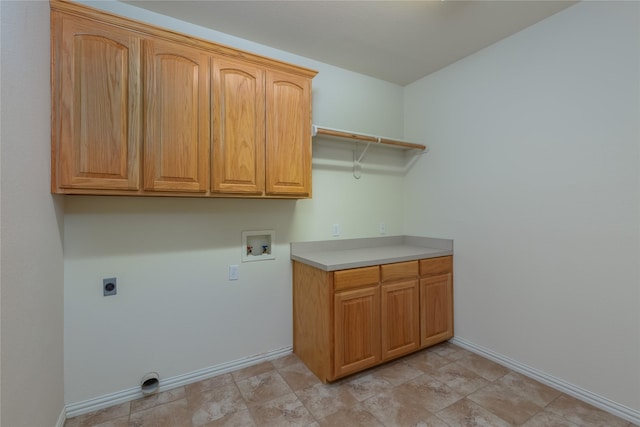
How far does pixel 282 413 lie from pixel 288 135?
1.83 metres

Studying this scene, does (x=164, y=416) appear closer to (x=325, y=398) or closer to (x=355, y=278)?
(x=325, y=398)

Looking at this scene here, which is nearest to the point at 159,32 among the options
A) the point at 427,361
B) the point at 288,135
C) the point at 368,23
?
the point at 288,135

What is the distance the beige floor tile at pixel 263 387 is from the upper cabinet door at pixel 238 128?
1.36 meters

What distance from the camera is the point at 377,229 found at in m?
2.96

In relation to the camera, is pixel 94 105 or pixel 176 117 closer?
pixel 94 105

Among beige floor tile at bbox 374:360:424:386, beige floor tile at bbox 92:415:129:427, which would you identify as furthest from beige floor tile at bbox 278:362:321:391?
beige floor tile at bbox 92:415:129:427

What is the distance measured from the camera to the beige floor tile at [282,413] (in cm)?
166

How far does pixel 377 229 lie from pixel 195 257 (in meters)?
1.75

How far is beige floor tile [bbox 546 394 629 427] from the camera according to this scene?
5.39 ft

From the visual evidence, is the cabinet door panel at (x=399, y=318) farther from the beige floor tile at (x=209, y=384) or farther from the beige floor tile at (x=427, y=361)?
the beige floor tile at (x=209, y=384)

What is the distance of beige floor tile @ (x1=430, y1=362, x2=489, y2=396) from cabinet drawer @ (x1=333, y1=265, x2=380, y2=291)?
2.75 feet

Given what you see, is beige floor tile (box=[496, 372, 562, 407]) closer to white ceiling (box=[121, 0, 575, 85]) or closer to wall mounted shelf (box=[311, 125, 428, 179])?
wall mounted shelf (box=[311, 125, 428, 179])

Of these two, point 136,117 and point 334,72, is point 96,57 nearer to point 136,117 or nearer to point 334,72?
point 136,117

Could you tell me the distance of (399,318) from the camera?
7.50 ft
